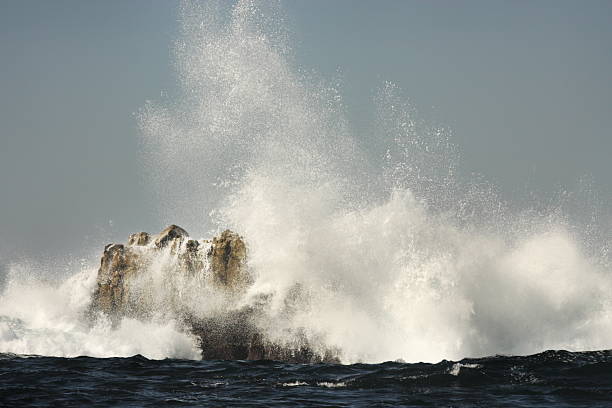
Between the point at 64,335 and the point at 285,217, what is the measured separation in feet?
26.7

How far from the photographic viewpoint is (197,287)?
22.5 meters

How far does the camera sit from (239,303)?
2138 centimetres

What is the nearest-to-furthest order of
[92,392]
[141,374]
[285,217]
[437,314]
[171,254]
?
[92,392] → [141,374] → [437,314] → [285,217] → [171,254]

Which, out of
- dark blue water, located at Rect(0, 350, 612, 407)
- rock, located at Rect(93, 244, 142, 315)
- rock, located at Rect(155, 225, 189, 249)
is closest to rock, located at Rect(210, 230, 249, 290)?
rock, located at Rect(155, 225, 189, 249)

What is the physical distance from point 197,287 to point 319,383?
9.71 m

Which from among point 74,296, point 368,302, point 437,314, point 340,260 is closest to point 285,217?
point 340,260

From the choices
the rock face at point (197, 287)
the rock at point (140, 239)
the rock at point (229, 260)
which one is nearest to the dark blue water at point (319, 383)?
the rock face at point (197, 287)

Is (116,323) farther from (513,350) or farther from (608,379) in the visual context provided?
(608,379)

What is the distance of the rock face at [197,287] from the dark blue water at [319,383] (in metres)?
3.56

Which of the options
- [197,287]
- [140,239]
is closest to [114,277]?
[140,239]

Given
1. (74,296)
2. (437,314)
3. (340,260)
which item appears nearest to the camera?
(437,314)

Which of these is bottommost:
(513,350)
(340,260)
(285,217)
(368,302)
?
(513,350)

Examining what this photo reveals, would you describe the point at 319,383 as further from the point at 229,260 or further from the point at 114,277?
the point at 114,277

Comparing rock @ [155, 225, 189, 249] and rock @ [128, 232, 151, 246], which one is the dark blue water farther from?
rock @ [128, 232, 151, 246]
